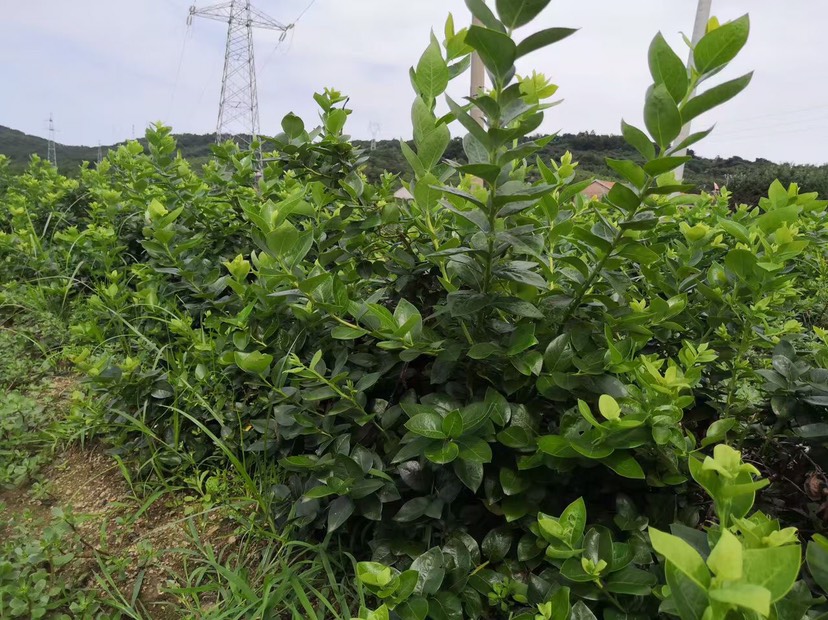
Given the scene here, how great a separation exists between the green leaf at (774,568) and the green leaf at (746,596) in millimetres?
54

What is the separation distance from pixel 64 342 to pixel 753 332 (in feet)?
9.31

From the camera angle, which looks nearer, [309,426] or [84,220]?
[309,426]

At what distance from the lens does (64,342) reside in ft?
8.36

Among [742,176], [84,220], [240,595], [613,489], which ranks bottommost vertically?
[240,595]

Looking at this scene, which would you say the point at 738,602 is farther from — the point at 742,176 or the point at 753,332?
the point at 742,176

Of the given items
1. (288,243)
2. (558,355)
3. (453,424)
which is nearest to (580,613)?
(453,424)

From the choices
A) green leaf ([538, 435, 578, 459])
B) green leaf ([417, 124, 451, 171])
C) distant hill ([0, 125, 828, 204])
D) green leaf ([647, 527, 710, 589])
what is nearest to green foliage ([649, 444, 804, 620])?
green leaf ([647, 527, 710, 589])

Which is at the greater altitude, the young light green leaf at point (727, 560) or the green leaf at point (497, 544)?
the young light green leaf at point (727, 560)

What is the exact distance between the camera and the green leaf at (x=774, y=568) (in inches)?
20.5

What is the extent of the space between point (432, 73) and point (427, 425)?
75 cm

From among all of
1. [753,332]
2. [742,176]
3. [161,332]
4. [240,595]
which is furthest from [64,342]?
[742,176]

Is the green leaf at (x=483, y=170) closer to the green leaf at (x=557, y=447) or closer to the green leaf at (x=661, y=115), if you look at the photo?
the green leaf at (x=661, y=115)

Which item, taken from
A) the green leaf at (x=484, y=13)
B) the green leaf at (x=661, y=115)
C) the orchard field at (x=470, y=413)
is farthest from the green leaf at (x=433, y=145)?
the green leaf at (x=661, y=115)

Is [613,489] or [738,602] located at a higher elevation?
[738,602]
